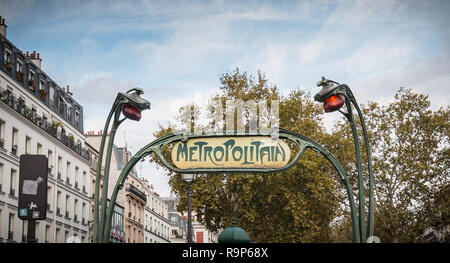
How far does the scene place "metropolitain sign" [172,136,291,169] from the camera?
9.03 metres

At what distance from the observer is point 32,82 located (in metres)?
45.2

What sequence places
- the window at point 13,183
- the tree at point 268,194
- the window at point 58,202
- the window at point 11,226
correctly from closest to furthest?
the tree at point 268,194
the window at point 11,226
the window at point 13,183
the window at point 58,202

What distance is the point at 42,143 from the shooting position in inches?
1833

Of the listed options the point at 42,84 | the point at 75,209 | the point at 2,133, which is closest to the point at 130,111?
the point at 2,133

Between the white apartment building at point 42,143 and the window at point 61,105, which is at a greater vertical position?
the window at point 61,105

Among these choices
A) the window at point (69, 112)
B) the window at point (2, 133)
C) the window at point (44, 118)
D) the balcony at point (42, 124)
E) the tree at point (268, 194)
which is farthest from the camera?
the window at point (69, 112)

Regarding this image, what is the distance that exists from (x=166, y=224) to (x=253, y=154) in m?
89.6

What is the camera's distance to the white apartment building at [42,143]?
1577 inches

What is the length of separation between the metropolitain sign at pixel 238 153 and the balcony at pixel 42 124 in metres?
33.3

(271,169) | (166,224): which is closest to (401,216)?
(271,169)

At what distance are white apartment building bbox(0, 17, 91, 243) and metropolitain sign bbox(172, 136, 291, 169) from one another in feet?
106

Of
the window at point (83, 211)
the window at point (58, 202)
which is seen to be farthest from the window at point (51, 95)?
the window at point (83, 211)

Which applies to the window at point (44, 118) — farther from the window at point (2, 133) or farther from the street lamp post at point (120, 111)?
the street lamp post at point (120, 111)
